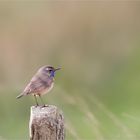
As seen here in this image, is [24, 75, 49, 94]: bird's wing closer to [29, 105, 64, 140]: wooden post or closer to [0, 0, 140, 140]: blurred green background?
[29, 105, 64, 140]: wooden post

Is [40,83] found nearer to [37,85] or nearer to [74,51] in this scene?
[37,85]

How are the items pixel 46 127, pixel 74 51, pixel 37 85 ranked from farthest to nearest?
pixel 74 51
pixel 37 85
pixel 46 127

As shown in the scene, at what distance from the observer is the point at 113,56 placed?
13.0 metres

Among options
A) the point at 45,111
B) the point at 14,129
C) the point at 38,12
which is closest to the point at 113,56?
the point at 38,12

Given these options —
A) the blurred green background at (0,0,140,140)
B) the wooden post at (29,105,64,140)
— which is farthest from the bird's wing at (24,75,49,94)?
the blurred green background at (0,0,140,140)

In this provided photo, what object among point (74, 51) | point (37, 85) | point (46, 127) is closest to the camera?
point (46, 127)

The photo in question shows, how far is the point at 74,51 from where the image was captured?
12703 mm

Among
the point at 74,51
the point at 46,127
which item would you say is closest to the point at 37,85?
the point at 46,127

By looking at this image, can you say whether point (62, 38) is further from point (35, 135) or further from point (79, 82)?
point (35, 135)

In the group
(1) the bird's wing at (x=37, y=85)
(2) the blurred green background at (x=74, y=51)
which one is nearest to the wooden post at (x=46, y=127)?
(1) the bird's wing at (x=37, y=85)

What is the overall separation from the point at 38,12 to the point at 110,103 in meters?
2.31

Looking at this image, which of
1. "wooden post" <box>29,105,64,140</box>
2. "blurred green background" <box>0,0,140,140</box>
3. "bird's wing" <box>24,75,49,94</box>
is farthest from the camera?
"blurred green background" <box>0,0,140,140</box>

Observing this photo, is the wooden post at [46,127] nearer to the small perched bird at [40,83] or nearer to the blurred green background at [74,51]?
the small perched bird at [40,83]

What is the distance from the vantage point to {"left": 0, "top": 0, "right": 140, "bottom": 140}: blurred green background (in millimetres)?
11289
